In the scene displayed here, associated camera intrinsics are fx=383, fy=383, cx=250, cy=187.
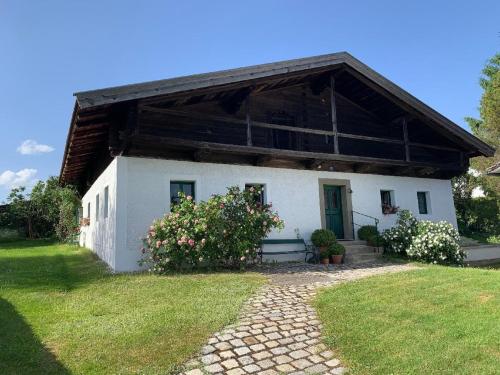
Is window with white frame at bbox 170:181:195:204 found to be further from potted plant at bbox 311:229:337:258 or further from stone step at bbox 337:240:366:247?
stone step at bbox 337:240:366:247

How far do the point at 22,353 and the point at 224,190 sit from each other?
23.7 ft

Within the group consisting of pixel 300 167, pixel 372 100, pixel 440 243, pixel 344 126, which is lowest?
pixel 440 243

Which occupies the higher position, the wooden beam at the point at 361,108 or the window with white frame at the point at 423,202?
the wooden beam at the point at 361,108

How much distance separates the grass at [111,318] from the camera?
4105 millimetres

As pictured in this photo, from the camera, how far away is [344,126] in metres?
14.5

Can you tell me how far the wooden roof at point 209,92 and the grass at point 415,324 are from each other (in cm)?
583

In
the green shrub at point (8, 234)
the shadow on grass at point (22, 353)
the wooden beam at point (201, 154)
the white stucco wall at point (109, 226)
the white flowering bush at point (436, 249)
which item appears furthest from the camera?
the green shrub at point (8, 234)

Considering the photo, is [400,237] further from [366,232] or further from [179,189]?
[179,189]

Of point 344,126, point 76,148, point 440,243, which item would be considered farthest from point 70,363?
point 344,126

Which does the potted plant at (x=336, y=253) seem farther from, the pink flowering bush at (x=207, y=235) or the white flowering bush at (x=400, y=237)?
the pink flowering bush at (x=207, y=235)

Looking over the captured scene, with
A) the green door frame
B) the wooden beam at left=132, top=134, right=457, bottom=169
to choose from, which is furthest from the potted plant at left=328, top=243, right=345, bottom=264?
the wooden beam at left=132, top=134, right=457, bottom=169

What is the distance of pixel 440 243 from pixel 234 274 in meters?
6.42

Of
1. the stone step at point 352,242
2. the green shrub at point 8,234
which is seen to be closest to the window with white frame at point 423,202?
the stone step at point 352,242

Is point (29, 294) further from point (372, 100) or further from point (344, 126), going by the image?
point (372, 100)
